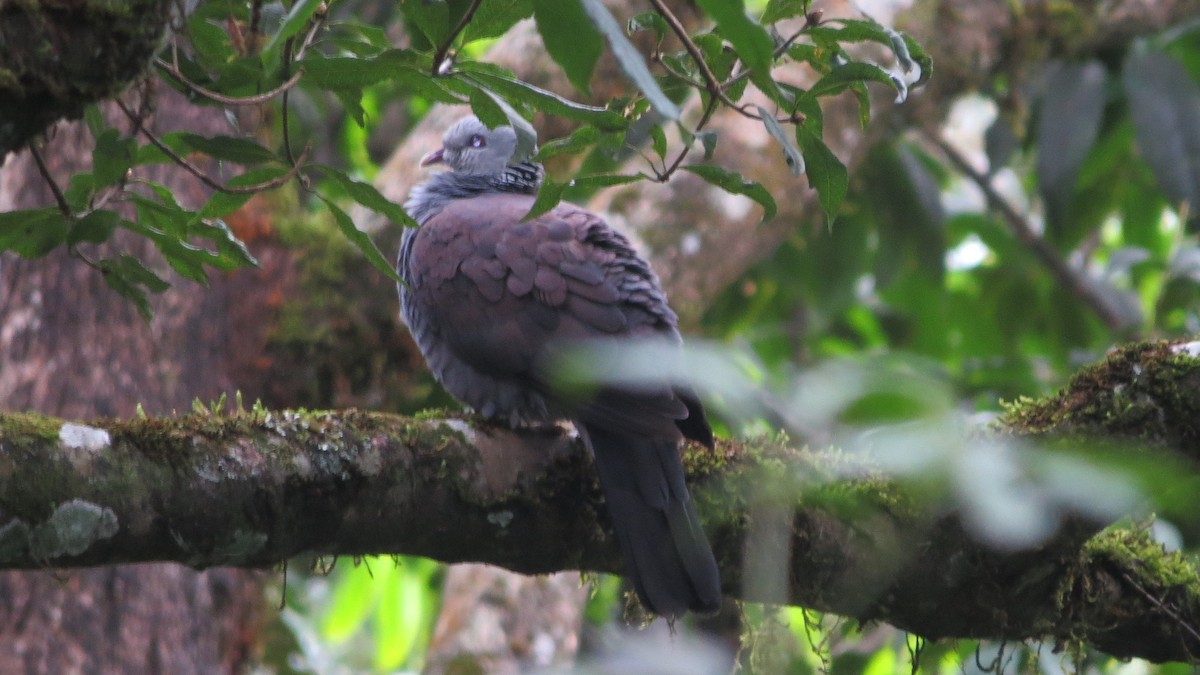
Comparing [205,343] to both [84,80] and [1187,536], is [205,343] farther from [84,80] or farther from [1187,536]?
[1187,536]

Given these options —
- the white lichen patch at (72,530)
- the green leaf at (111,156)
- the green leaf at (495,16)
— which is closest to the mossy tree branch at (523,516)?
the white lichen patch at (72,530)

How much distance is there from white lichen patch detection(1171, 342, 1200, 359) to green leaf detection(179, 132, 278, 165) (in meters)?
1.67

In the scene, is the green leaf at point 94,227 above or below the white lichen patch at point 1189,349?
below

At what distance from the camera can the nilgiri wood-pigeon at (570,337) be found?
245cm

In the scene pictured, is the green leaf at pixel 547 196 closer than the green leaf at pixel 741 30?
No

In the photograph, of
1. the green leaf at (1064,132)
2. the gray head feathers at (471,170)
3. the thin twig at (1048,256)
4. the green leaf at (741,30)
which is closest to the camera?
the green leaf at (741,30)

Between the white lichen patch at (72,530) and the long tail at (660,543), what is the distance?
100cm

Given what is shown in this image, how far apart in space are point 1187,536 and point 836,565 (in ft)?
2.55

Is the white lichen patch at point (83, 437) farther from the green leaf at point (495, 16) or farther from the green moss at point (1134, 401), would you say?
the green moss at point (1134, 401)

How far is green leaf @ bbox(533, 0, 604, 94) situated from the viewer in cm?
119

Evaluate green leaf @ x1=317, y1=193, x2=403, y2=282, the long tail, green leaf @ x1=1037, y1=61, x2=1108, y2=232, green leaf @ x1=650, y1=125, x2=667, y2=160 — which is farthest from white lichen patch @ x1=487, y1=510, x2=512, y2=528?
green leaf @ x1=1037, y1=61, x2=1108, y2=232

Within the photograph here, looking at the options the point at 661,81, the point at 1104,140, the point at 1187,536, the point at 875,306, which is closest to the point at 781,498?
the point at 661,81

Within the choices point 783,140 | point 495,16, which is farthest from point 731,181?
point 495,16

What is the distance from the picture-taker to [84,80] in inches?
54.7
